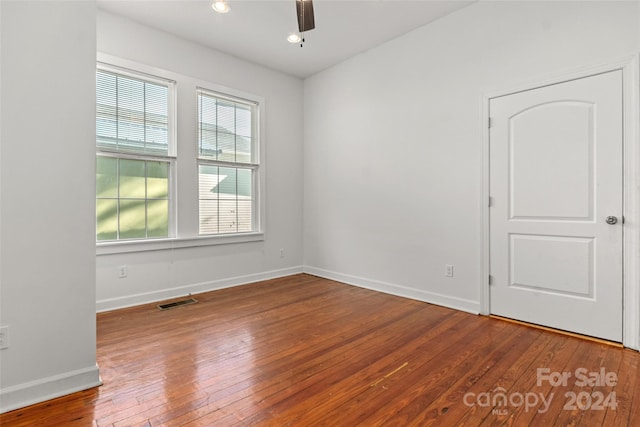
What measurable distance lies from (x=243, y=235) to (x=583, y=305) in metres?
3.76

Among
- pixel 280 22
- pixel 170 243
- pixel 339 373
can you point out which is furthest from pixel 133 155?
pixel 339 373

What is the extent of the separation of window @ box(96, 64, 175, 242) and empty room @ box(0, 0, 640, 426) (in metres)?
0.02

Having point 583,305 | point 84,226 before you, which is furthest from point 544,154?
point 84,226

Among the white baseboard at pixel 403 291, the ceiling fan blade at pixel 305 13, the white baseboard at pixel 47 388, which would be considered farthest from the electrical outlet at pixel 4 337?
the white baseboard at pixel 403 291

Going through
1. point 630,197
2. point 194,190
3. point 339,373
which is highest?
point 194,190

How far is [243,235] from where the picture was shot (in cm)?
446

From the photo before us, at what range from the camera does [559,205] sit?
8.97 feet

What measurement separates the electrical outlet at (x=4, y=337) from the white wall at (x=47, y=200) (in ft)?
0.05

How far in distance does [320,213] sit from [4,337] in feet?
12.2

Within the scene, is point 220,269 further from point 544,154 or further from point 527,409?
point 544,154

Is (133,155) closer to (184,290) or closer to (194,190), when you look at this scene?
(194,190)

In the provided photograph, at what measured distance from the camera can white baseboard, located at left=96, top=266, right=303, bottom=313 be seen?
334 centimetres

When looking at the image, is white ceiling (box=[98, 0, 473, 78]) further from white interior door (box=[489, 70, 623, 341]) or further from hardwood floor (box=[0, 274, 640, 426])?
hardwood floor (box=[0, 274, 640, 426])

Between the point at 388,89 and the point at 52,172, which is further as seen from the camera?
the point at 388,89
